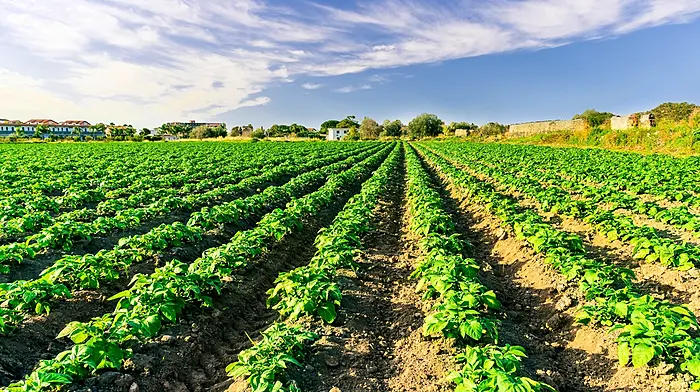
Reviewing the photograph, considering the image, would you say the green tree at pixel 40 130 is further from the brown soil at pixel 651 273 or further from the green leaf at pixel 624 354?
the green leaf at pixel 624 354

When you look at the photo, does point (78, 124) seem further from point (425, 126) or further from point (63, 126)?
point (425, 126)

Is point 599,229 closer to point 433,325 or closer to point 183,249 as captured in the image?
point 433,325

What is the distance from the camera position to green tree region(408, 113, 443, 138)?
11700 cm

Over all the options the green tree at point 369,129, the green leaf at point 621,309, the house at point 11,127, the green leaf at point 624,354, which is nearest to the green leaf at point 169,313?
the green leaf at point 624,354

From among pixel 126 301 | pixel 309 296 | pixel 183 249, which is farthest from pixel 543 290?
pixel 183 249

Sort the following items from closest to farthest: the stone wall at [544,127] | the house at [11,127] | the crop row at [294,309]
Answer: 1. the crop row at [294,309]
2. the stone wall at [544,127]
3. the house at [11,127]

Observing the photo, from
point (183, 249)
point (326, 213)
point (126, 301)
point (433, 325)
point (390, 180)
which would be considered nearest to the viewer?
point (433, 325)

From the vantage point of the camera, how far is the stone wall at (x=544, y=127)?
5814cm

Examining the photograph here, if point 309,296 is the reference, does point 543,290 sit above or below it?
below

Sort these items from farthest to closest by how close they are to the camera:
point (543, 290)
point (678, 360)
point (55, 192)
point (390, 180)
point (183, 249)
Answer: point (390, 180) → point (55, 192) → point (183, 249) → point (543, 290) → point (678, 360)

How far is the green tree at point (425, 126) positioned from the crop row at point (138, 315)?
11187 centimetres

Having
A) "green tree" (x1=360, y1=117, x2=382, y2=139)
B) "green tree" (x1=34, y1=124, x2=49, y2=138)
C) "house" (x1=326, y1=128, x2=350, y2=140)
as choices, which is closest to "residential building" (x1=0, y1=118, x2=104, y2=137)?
"green tree" (x1=34, y1=124, x2=49, y2=138)

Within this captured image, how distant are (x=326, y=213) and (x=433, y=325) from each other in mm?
8597

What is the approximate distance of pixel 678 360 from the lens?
14.2 ft
